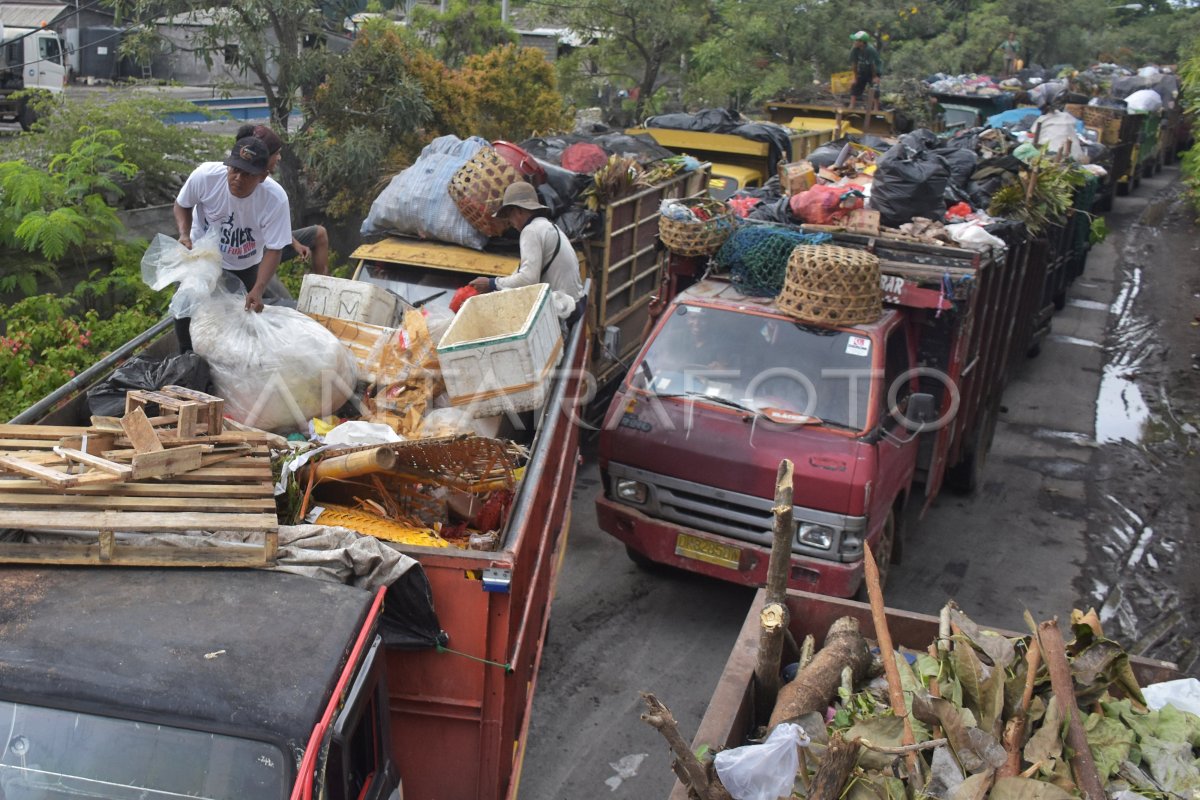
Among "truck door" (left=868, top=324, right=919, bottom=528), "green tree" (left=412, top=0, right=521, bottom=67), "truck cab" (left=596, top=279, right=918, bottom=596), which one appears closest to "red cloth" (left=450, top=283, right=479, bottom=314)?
"truck cab" (left=596, top=279, right=918, bottom=596)

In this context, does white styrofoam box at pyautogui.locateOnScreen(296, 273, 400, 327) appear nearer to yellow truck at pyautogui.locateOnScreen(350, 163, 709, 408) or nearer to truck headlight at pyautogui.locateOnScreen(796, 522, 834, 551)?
yellow truck at pyautogui.locateOnScreen(350, 163, 709, 408)

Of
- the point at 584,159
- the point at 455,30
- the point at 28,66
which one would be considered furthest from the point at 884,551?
the point at 28,66

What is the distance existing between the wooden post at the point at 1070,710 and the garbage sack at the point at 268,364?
3.26 metres

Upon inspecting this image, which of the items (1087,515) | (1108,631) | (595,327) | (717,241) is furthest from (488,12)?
(1108,631)

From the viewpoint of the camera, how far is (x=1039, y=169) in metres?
9.84

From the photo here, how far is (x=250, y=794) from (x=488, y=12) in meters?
13.2

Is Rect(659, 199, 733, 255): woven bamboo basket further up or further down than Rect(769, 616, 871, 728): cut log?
further up

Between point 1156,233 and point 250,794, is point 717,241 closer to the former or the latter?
point 250,794

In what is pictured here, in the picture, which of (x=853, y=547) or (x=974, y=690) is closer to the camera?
(x=974, y=690)

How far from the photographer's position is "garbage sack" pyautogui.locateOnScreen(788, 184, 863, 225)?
7.69 meters

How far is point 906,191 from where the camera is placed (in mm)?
7805

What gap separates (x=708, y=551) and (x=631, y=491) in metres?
0.60

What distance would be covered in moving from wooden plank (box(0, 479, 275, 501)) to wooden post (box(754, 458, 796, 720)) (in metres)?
1.73

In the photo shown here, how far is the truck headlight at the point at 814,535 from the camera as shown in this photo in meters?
5.98
